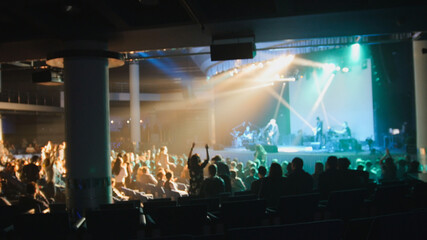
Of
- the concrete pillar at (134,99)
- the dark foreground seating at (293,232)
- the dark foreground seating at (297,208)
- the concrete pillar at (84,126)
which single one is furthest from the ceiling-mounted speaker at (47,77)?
the concrete pillar at (134,99)

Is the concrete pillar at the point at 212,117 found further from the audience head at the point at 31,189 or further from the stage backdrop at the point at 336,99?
the audience head at the point at 31,189

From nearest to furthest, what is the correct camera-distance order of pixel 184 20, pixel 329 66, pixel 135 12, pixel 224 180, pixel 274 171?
1. pixel 274 171
2. pixel 224 180
3. pixel 184 20
4. pixel 135 12
5. pixel 329 66

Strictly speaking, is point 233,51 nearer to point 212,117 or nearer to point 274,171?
point 274,171

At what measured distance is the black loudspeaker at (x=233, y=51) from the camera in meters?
6.76

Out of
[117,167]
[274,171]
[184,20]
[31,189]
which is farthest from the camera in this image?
[117,167]

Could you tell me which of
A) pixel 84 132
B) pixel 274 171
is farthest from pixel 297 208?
pixel 84 132


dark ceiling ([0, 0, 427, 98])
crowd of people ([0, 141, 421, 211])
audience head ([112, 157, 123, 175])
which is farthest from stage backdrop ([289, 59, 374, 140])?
audience head ([112, 157, 123, 175])

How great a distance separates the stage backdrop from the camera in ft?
56.7

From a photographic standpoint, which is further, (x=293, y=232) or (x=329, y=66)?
(x=329, y=66)

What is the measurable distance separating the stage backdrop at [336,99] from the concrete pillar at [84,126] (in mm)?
13605

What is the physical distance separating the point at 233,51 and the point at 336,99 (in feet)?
42.8

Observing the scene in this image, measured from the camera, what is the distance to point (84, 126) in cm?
693

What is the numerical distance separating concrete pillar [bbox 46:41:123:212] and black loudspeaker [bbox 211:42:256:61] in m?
2.30

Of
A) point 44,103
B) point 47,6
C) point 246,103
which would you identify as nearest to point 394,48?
point 246,103
